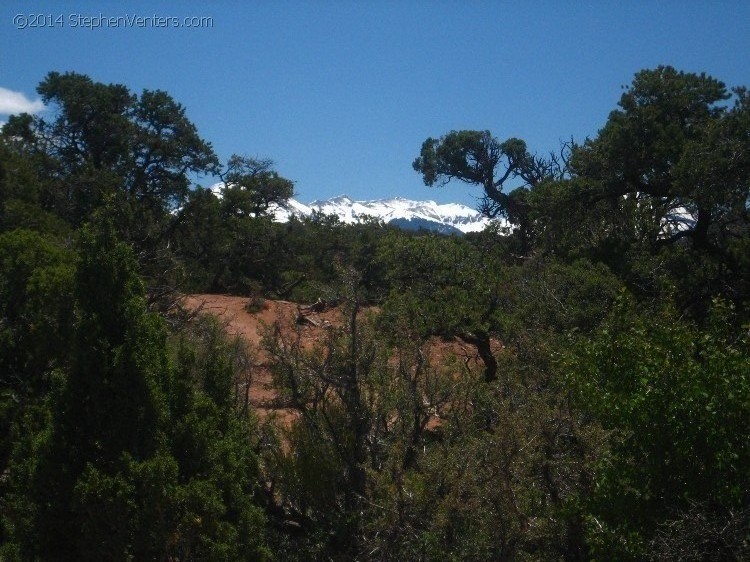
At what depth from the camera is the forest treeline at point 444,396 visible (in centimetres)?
631

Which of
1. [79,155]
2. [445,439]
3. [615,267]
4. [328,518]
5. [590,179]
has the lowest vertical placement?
[328,518]

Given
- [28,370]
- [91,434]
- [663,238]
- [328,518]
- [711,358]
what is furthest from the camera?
[663,238]

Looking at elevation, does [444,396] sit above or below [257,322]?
below

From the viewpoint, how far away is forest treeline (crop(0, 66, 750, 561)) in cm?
631

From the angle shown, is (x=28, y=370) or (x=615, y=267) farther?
(x=615, y=267)

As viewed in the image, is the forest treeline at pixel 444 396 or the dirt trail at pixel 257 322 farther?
the dirt trail at pixel 257 322

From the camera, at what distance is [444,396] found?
9859 millimetres

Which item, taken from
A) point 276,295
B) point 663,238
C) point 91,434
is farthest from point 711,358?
point 276,295

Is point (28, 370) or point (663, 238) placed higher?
point (663, 238)

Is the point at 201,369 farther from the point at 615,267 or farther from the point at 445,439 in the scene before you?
the point at 615,267

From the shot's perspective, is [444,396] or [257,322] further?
[257,322]

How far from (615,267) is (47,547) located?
11732mm

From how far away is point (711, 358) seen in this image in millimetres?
6105

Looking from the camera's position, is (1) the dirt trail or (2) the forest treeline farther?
(1) the dirt trail
